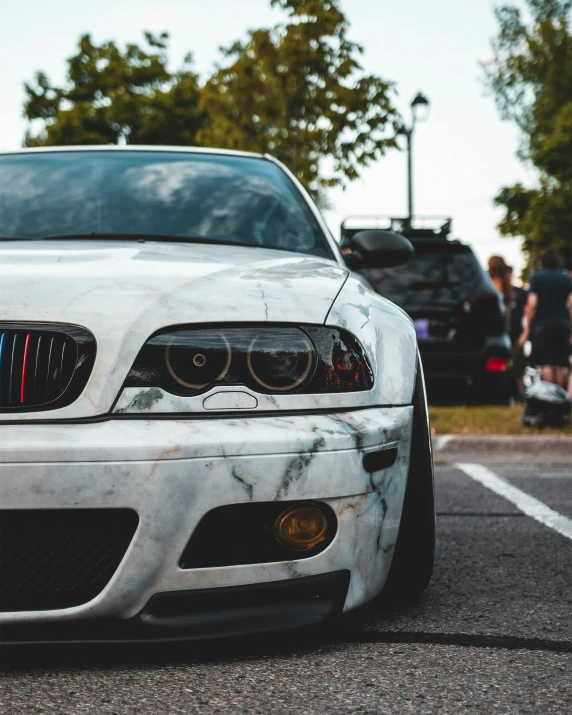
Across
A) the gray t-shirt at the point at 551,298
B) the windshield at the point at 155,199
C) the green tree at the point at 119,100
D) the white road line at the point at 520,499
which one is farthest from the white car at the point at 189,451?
the green tree at the point at 119,100

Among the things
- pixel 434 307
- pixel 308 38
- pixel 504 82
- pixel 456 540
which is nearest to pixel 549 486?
pixel 456 540

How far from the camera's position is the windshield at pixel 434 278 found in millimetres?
9469

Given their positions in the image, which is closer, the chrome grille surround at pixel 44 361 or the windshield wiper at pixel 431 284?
the chrome grille surround at pixel 44 361

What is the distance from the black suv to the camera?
9477 millimetres

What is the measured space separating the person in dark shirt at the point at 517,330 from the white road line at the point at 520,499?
6.67 m

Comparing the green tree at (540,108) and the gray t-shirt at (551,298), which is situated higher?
the green tree at (540,108)

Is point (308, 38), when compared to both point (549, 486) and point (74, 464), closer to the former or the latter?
point (549, 486)

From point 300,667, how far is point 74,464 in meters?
0.70

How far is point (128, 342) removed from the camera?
244 cm

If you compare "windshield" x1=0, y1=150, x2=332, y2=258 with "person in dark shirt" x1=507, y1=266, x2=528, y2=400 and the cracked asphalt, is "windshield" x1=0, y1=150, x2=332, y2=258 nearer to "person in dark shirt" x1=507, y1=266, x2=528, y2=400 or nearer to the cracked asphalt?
the cracked asphalt

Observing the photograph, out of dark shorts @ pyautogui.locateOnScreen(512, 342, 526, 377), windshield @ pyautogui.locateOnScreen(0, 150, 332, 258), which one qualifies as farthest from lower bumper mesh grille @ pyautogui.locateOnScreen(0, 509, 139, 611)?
dark shorts @ pyautogui.locateOnScreen(512, 342, 526, 377)

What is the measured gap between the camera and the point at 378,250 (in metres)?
3.87

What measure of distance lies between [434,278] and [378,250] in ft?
18.8

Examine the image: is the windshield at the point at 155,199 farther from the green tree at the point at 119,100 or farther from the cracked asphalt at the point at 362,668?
the green tree at the point at 119,100
